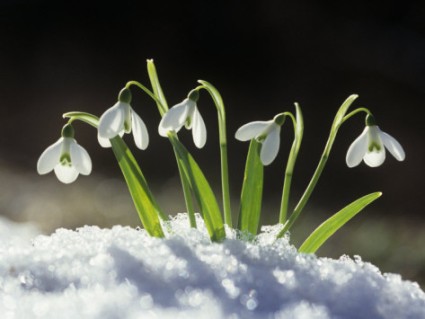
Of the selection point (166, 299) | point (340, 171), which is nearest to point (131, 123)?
point (166, 299)

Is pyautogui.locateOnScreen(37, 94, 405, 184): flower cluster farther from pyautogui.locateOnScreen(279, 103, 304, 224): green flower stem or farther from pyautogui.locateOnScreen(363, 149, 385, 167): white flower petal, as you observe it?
pyautogui.locateOnScreen(279, 103, 304, 224): green flower stem

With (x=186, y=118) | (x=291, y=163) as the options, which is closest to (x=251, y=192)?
(x=291, y=163)

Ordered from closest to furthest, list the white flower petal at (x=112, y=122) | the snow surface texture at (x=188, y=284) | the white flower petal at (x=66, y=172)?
the snow surface texture at (x=188, y=284), the white flower petal at (x=112, y=122), the white flower petal at (x=66, y=172)

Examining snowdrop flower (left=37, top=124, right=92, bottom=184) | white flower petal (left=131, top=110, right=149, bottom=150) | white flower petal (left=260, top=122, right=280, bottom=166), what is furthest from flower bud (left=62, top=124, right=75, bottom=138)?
white flower petal (left=260, top=122, right=280, bottom=166)

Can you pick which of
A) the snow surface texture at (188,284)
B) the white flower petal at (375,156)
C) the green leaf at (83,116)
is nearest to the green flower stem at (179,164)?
the green leaf at (83,116)

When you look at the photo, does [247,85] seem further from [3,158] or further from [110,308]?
[110,308]

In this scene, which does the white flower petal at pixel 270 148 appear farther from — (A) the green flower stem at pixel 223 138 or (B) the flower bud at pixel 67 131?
(B) the flower bud at pixel 67 131

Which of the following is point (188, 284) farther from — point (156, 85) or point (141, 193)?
point (156, 85)
